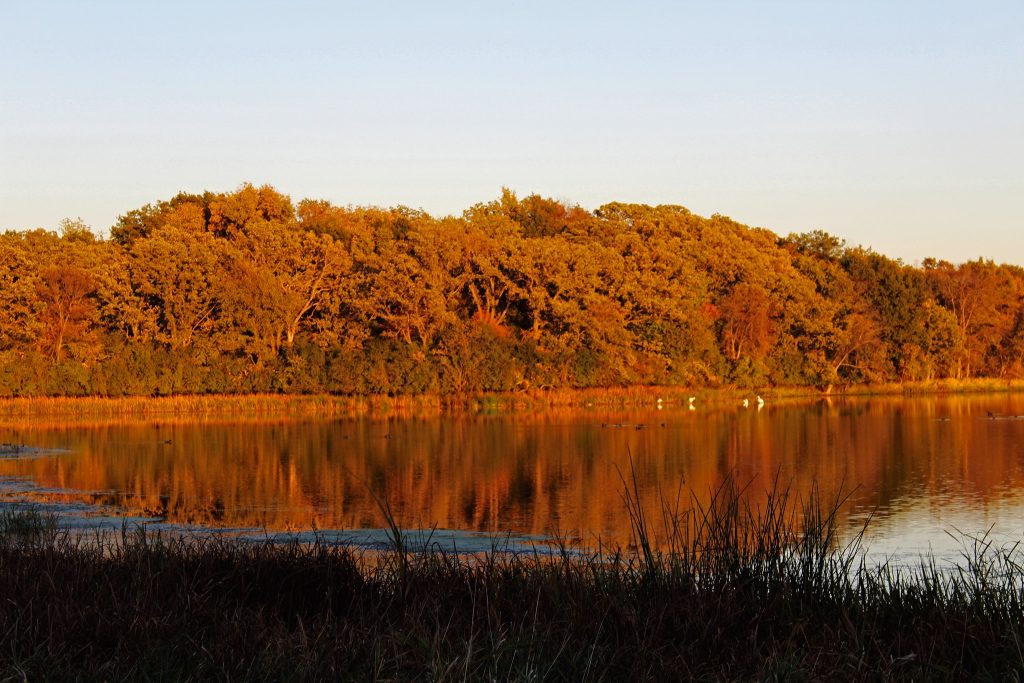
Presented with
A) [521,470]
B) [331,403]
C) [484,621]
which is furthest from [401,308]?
[484,621]

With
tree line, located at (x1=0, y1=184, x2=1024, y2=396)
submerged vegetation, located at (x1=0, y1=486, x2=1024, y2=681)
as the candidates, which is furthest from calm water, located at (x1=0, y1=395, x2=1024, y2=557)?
tree line, located at (x1=0, y1=184, x2=1024, y2=396)

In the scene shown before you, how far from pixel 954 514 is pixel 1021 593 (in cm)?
1153

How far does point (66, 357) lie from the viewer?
4850cm

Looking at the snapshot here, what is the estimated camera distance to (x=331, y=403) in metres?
50.1

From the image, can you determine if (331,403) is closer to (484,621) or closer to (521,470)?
(521,470)

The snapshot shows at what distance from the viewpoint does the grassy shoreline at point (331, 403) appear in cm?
4531

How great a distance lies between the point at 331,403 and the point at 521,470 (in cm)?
2633

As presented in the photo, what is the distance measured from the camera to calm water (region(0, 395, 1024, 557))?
57.7ft

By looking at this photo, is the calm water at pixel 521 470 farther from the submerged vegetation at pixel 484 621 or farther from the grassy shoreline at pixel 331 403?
the grassy shoreline at pixel 331 403

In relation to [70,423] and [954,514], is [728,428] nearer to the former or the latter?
[954,514]

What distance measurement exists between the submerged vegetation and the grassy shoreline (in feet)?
128

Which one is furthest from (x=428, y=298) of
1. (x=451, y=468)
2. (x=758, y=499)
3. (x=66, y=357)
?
(x=758, y=499)

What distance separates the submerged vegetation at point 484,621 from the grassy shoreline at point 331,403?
39132 mm

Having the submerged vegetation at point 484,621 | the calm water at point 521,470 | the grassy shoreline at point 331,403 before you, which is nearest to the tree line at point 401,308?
the grassy shoreline at point 331,403
